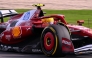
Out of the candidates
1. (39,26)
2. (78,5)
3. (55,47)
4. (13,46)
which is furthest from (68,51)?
(78,5)

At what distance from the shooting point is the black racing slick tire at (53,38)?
8.77 meters

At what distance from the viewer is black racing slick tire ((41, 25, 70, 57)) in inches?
345

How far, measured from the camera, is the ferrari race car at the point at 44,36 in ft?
28.8

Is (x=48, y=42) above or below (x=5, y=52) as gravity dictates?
above

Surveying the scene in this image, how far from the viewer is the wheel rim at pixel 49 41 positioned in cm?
901

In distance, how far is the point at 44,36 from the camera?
929 centimetres

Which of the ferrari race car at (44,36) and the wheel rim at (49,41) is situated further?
the wheel rim at (49,41)

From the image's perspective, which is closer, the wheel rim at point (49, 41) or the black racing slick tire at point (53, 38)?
the black racing slick tire at point (53, 38)

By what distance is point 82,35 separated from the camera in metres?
9.37

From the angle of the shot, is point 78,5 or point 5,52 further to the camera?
point 78,5

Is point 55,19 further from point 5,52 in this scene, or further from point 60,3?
point 60,3

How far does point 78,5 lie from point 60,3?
214 cm

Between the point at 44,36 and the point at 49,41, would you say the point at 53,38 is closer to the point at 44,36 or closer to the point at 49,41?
the point at 49,41

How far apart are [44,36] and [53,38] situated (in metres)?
0.42
